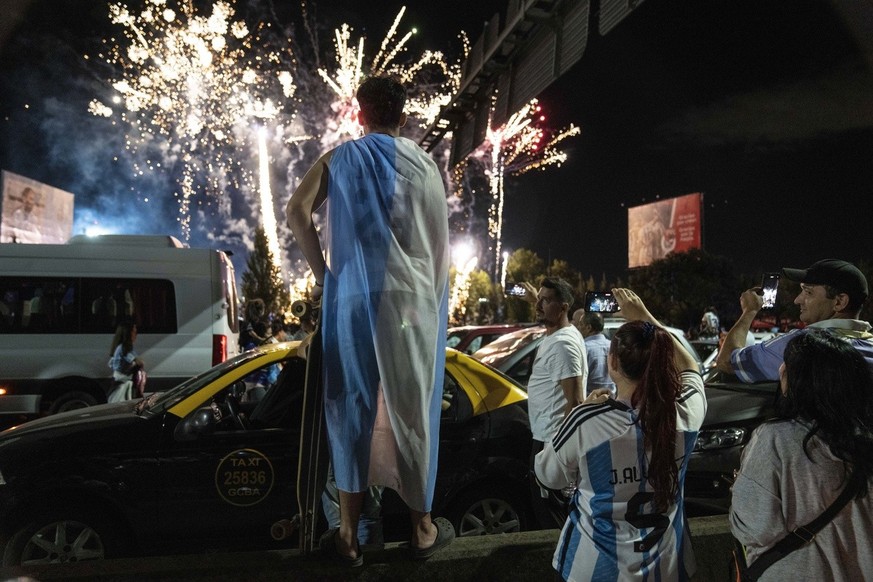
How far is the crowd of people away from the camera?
1.85m

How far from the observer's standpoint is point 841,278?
306 centimetres

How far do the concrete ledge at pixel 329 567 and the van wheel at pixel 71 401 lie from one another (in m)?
7.79

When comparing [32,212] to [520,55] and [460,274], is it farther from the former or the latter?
[520,55]

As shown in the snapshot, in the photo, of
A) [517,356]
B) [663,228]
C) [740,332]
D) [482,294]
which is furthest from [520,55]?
[482,294]

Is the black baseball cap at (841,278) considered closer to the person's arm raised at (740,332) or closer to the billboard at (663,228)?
the person's arm raised at (740,332)

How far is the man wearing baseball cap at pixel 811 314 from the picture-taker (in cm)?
291

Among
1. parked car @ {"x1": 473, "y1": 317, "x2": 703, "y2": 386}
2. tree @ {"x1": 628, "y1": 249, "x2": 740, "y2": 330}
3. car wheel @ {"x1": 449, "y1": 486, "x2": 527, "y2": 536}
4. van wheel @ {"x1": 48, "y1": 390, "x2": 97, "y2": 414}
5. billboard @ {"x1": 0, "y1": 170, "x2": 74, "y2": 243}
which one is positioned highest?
billboard @ {"x1": 0, "y1": 170, "x2": 74, "y2": 243}

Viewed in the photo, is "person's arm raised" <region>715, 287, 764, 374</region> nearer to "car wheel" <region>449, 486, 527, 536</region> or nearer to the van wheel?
"car wheel" <region>449, 486, 527, 536</region>

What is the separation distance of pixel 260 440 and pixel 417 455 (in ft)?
7.56

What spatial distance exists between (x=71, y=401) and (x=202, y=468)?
20.8 ft

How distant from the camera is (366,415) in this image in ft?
7.36

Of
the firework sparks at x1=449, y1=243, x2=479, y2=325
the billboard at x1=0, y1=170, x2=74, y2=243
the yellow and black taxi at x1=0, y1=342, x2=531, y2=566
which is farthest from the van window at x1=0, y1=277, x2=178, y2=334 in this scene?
the firework sparks at x1=449, y1=243, x2=479, y2=325

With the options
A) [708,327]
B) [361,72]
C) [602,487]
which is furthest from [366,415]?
[361,72]

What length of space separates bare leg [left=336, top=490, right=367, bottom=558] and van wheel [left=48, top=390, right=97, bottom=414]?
8243mm
